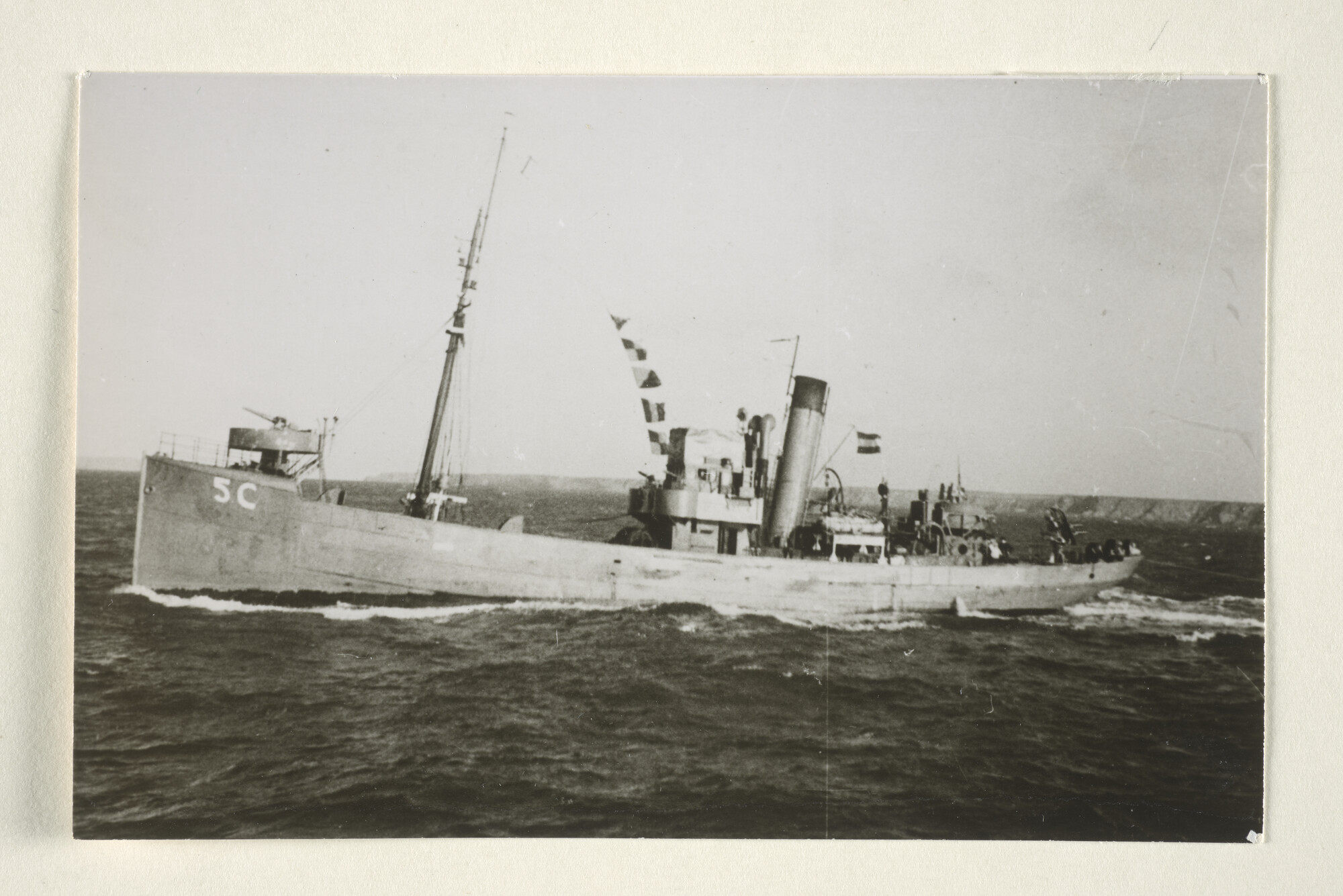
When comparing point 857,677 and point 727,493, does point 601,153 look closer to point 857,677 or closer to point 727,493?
point 727,493

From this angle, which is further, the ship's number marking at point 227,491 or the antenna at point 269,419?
the ship's number marking at point 227,491

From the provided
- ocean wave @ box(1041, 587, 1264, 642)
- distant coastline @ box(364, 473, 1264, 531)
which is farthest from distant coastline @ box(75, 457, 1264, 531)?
ocean wave @ box(1041, 587, 1264, 642)

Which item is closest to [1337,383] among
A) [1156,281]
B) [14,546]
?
[1156,281]

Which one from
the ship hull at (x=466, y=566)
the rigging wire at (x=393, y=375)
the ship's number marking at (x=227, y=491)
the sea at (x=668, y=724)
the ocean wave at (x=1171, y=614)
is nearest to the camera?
the sea at (x=668, y=724)

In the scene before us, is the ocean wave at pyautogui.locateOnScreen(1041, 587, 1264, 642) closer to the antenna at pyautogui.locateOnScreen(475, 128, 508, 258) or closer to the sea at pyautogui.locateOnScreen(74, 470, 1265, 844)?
the sea at pyautogui.locateOnScreen(74, 470, 1265, 844)

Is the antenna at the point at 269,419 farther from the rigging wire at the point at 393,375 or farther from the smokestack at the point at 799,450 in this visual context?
the smokestack at the point at 799,450

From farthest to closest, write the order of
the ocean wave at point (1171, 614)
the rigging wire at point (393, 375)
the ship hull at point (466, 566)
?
1. the ship hull at point (466, 566)
2. the rigging wire at point (393, 375)
3. the ocean wave at point (1171, 614)

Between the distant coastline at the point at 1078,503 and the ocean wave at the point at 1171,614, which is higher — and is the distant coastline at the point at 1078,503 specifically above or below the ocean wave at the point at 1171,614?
above

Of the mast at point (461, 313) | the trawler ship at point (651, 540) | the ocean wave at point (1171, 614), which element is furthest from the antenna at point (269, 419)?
the ocean wave at point (1171, 614)

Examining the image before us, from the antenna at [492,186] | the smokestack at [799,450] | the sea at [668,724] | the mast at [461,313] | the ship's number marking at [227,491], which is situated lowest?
the sea at [668,724]
